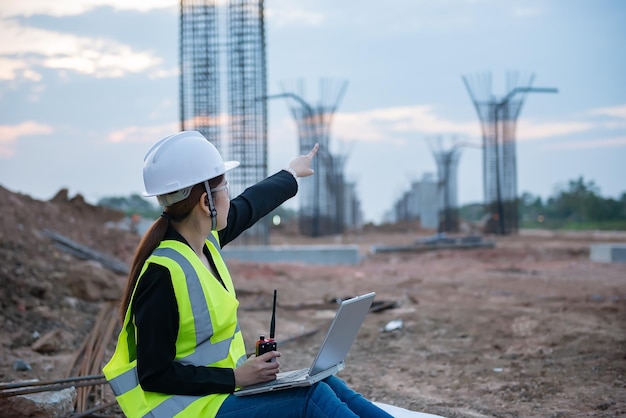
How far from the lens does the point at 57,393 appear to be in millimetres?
3680

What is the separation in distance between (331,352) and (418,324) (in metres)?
4.97

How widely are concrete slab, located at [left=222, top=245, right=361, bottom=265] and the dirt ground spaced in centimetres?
296

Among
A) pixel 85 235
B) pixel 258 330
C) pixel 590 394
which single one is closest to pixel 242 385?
pixel 590 394

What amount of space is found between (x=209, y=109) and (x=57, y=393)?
12.2m

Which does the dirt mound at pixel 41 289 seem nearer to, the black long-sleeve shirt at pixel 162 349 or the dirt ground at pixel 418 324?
the dirt ground at pixel 418 324

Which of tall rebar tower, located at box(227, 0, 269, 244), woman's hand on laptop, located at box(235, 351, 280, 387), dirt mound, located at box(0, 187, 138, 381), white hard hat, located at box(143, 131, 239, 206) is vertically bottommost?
dirt mound, located at box(0, 187, 138, 381)

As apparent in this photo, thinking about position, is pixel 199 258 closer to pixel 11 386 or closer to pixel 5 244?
pixel 11 386

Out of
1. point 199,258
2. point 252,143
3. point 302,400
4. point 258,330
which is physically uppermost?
point 252,143

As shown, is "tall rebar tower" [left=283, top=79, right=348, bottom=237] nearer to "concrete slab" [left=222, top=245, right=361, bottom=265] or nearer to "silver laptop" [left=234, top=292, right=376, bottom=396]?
"concrete slab" [left=222, top=245, right=361, bottom=265]

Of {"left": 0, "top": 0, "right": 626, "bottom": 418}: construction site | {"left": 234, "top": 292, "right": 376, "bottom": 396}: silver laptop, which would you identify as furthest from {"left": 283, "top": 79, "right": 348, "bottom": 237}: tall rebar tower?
{"left": 234, "top": 292, "right": 376, "bottom": 396}: silver laptop

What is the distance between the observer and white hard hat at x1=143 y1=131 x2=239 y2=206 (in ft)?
7.19

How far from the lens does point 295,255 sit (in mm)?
16609

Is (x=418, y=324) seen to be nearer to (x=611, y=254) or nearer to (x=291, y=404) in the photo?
(x=291, y=404)

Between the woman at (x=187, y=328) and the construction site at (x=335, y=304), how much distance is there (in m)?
1.70
